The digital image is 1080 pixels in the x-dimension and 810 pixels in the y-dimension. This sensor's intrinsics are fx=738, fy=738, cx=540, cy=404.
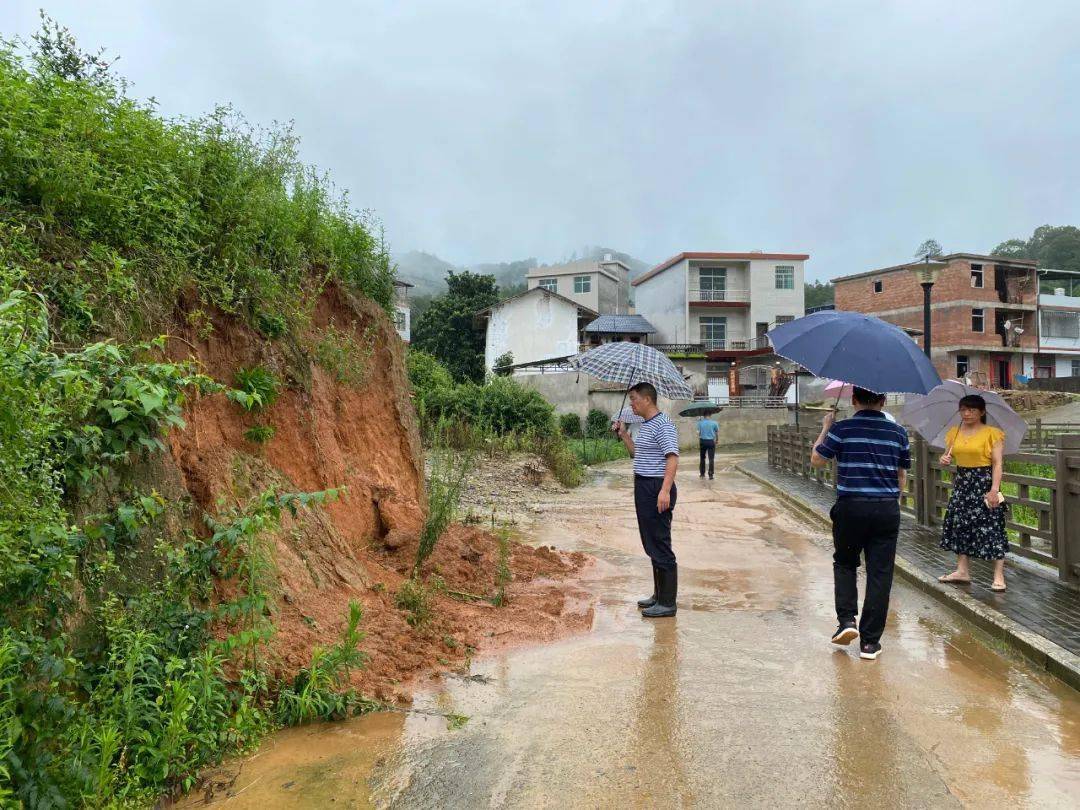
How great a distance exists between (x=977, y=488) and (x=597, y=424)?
27569mm

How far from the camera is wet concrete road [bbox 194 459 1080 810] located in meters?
3.29

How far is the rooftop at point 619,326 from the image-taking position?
46531 mm

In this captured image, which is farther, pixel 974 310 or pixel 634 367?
pixel 974 310

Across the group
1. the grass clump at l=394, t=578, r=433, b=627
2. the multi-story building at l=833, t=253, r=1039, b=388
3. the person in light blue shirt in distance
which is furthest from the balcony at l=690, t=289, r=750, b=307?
the grass clump at l=394, t=578, r=433, b=627

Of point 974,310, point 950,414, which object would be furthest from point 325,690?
point 974,310

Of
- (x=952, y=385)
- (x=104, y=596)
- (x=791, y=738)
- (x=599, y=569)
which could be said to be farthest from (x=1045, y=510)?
(x=104, y=596)

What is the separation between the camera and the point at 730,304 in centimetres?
4778

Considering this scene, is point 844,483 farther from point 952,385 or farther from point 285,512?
point 285,512

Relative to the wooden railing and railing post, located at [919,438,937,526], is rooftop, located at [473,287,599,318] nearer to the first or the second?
the wooden railing

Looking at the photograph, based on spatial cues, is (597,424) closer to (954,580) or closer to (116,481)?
(954,580)

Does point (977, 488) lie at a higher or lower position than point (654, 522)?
higher

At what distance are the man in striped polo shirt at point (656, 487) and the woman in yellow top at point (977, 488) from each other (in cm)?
286

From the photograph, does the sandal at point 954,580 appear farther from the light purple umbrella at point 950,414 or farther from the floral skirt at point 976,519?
the light purple umbrella at point 950,414

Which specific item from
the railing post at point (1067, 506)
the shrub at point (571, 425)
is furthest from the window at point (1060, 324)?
the railing post at point (1067, 506)
